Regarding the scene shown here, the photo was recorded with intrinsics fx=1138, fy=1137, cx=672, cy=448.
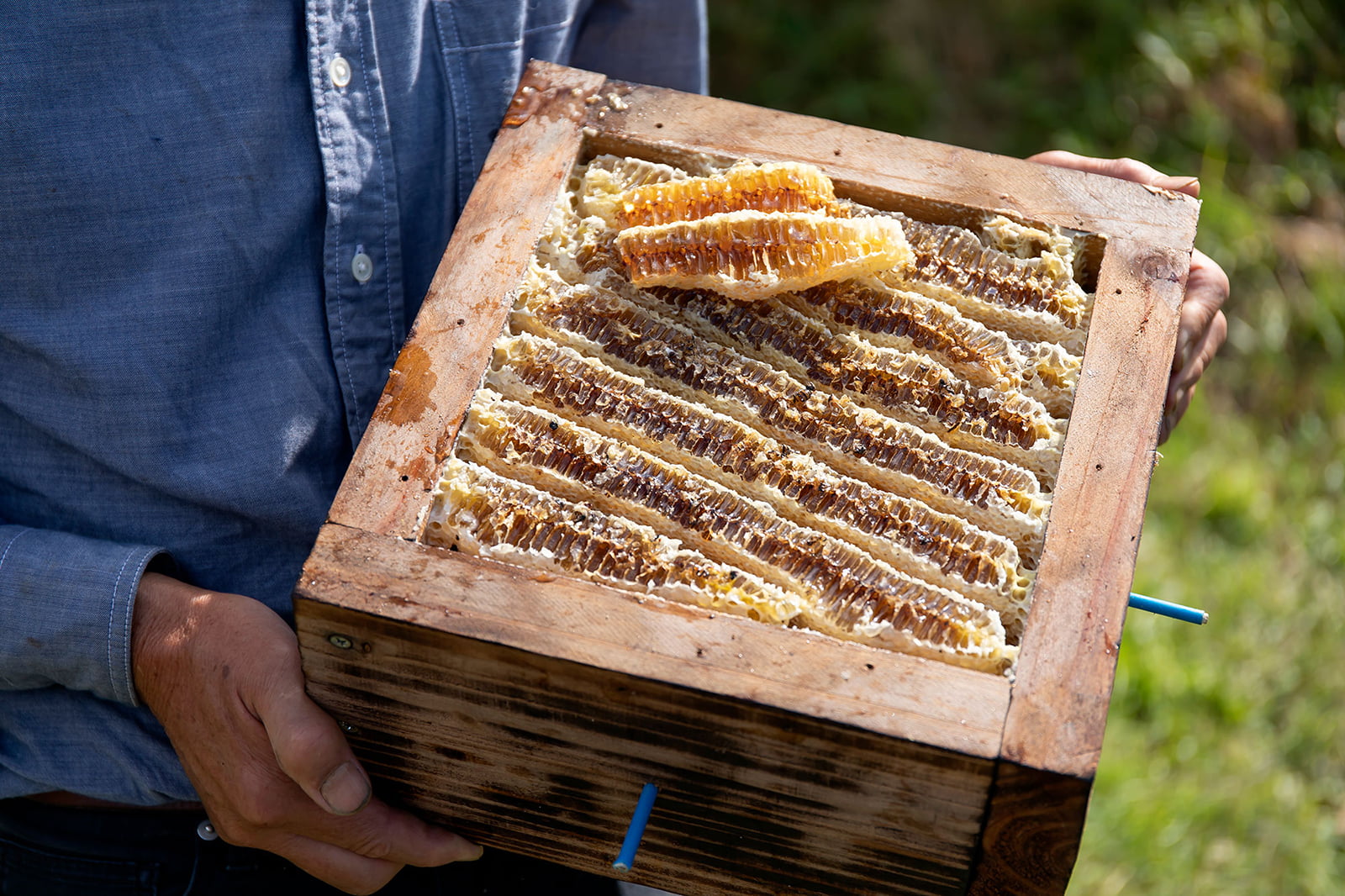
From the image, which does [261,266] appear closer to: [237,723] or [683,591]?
[237,723]

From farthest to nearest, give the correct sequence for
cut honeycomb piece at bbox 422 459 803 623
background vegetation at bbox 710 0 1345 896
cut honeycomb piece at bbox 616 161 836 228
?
background vegetation at bbox 710 0 1345 896
cut honeycomb piece at bbox 616 161 836 228
cut honeycomb piece at bbox 422 459 803 623

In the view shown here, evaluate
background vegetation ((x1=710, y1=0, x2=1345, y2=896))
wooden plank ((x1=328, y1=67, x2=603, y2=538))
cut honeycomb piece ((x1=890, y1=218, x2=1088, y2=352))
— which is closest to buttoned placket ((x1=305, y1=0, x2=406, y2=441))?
wooden plank ((x1=328, y1=67, x2=603, y2=538))

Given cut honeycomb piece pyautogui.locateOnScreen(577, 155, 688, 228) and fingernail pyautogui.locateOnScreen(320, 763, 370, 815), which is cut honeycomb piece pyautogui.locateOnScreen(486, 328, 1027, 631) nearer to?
cut honeycomb piece pyautogui.locateOnScreen(577, 155, 688, 228)

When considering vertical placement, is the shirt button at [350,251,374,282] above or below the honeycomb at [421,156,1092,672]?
below

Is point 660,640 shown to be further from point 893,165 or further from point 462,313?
point 893,165

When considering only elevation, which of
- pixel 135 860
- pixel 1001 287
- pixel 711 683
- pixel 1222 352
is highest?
pixel 1001 287

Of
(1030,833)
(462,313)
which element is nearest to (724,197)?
(462,313)
